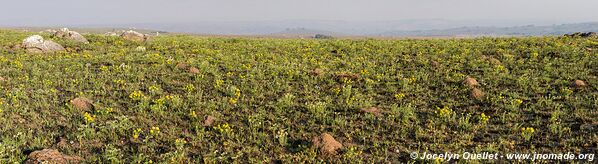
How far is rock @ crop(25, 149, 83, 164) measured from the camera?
873 cm

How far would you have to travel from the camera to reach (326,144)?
9.49 m

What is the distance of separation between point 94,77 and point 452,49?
763 inches

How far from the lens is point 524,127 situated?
10336mm

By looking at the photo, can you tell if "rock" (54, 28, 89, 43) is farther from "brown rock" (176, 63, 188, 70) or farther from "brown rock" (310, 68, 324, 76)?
"brown rock" (310, 68, 324, 76)

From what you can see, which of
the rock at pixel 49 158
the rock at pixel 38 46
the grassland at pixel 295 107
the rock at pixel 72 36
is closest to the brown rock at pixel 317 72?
the grassland at pixel 295 107

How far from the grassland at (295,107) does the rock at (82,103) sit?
0.15m

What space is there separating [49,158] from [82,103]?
4256 mm

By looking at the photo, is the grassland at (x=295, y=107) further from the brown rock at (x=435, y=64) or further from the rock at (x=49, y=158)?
the rock at (x=49, y=158)

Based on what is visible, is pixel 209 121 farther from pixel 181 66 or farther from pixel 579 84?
pixel 579 84

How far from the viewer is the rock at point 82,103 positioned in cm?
1247

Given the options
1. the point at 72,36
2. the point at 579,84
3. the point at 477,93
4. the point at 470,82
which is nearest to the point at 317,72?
the point at 470,82

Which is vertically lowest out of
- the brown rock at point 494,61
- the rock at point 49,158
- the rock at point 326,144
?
the rock at point 49,158

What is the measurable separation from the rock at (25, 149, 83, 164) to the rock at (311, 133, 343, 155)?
18.3 ft

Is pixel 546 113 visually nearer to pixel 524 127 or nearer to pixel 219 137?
pixel 524 127
